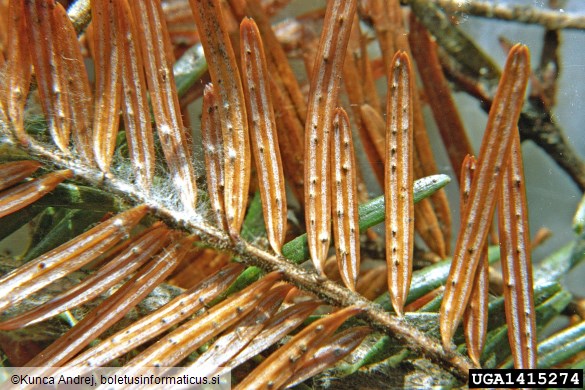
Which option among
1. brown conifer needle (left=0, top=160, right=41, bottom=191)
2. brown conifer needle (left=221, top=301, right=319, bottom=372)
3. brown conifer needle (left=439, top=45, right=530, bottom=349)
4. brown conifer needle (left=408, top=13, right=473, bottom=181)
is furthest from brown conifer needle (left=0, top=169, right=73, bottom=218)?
brown conifer needle (left=408, top=13, right=473, bottom=181)

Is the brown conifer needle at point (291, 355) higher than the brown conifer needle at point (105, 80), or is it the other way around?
the brown conifer needle at point (105, 80)

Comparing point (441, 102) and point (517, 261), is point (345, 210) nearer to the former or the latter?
point (517, 261)

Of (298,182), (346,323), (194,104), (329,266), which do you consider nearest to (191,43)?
(194,104)

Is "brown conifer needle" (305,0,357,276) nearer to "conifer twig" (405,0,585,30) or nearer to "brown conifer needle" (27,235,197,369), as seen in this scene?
"brown conifer needle" (27,235,197,369)

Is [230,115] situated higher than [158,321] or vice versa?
[230,115]

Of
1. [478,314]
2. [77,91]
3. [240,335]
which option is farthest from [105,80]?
[478,314]

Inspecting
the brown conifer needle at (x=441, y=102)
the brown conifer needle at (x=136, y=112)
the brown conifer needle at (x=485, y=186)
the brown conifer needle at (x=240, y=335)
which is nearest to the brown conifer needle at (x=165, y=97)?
the brown conifer needle at (x=136, y=112)

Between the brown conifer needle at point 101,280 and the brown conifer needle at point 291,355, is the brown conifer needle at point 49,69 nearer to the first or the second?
the brown conifer needle at point 101,280
